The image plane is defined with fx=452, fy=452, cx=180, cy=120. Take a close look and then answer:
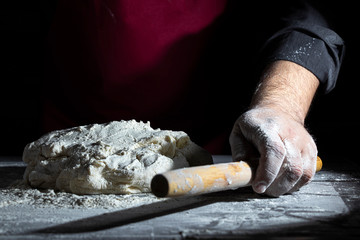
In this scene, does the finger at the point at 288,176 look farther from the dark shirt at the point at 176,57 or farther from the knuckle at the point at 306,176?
the dark shirt at the point at 176,57

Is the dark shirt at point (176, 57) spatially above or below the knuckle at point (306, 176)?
above

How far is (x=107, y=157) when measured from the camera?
4.52 feet

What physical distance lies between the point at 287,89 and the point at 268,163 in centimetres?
53

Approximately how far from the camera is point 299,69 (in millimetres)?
1818

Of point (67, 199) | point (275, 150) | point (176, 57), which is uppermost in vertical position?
point (176, 57)

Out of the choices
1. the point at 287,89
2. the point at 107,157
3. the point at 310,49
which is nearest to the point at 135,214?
the point at 107,157

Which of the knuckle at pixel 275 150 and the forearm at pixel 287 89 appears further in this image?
the forearm at pixel 287 89

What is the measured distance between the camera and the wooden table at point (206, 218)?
1.00 metres

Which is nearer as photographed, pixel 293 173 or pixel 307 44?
pixel 293 173

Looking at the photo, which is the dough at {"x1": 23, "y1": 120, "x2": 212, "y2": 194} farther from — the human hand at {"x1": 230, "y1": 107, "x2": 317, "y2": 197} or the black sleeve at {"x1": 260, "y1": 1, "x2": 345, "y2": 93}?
the black sleeve at {"x1": 260, "y1": 1, "x2": 345, "y2": 93}

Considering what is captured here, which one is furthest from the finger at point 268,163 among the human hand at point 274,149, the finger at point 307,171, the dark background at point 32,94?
the dark background at point 32,94

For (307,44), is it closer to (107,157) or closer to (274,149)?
(274,149)

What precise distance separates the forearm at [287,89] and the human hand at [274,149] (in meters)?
0.13

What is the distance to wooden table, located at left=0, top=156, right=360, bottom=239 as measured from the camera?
100cm
